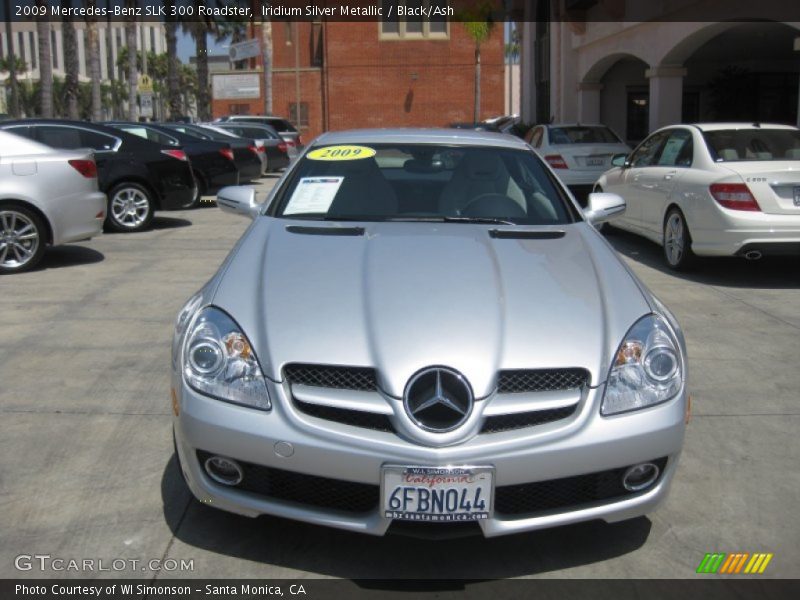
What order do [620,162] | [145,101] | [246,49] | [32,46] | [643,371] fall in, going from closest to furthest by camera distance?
[643,371], [620,162], [145,101], [246,49], [32,46]

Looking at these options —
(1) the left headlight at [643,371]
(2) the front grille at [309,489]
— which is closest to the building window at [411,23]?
(1) the left headlight at [643,371]

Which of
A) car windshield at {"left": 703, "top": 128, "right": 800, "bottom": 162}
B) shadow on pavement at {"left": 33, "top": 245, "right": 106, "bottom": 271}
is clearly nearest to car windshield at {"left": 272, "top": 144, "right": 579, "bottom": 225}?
car windshield at {"left": 703, "top": 128, "right": 800, "bottom": 162}

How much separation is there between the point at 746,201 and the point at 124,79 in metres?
95.1

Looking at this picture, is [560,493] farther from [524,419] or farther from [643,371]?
[643,371]

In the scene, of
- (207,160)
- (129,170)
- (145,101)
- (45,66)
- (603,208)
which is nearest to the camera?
(603,208)

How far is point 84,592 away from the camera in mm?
3139

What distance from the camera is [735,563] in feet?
11.1

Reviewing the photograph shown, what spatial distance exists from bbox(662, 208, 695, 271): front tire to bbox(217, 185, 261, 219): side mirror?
512 centimetres

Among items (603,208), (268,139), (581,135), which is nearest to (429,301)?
(603,208)

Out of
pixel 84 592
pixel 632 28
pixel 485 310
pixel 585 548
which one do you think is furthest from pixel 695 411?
pixel 632 28

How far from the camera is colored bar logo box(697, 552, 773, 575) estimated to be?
3.33 m

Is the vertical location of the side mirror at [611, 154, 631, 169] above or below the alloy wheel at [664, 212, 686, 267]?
above

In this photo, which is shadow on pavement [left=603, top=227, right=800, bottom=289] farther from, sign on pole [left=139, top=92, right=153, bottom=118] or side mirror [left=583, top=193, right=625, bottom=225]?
sign on pole [left=139, top=92, right=153, bottom=118]

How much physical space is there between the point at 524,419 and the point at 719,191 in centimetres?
613
